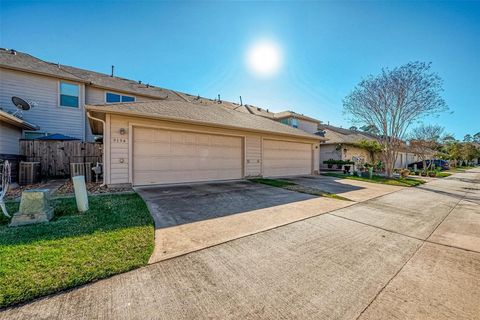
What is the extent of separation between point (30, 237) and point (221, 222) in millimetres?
3107

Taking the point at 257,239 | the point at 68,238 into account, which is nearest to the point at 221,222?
the point at 257,239

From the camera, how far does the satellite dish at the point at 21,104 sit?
31.0 feet

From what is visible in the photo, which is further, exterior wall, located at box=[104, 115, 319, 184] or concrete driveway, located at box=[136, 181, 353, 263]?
exterior wall, located at box=[104, 115, 319, 184]

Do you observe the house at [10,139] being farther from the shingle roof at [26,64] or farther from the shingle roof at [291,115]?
the shingle roof at [291,115]

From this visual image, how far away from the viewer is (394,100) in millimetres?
14344

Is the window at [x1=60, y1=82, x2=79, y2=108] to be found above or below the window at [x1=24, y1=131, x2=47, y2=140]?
above

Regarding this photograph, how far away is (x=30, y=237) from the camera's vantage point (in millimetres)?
3160

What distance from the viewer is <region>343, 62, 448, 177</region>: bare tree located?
1330 cm

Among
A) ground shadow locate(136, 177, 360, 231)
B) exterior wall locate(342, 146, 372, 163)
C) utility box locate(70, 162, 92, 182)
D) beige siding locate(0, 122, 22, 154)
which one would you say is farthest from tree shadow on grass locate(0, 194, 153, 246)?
exterior wall locate(342, 146, 372, 163)

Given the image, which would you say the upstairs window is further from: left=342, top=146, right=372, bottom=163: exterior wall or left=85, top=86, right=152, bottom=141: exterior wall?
left=85, top=86, right=152, bottom=141: exterior wall

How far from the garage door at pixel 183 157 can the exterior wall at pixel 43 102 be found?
7.28 meters

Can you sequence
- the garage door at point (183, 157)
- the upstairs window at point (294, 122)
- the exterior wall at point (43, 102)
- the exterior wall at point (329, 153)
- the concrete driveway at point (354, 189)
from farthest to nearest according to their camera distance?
the upstairs window at point (294, 122) < the exterior wall at point (329, 153) < the exterior wall at point (43, 102) < the garage door at point (183, 157) < the concrete driveway at point (354, 189)

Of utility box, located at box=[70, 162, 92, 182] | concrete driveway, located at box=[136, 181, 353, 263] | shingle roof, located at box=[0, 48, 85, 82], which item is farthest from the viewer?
shingle roof, located at box=[0, 48, 85, 82]

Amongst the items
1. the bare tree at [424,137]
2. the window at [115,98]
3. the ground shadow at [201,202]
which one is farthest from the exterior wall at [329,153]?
the window at [115,98]
